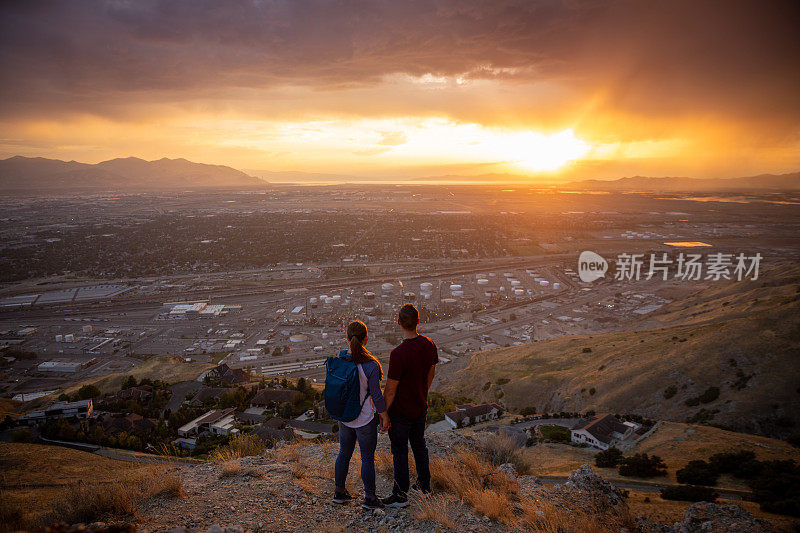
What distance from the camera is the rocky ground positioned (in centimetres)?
385

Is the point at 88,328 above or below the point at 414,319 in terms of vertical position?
below

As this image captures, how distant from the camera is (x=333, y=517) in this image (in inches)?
159

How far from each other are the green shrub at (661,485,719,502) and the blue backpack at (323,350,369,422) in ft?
25.6

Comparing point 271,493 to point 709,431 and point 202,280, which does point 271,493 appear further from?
point 202,280

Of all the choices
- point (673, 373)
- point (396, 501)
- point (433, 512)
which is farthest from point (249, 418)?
point (673, 373)

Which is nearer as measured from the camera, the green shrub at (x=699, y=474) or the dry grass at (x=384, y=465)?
the dry grass at (x=384, y=465)

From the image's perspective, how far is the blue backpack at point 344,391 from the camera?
370 centimetres

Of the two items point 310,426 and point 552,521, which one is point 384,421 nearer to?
point 552,521

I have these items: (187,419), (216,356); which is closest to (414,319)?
(187,419)

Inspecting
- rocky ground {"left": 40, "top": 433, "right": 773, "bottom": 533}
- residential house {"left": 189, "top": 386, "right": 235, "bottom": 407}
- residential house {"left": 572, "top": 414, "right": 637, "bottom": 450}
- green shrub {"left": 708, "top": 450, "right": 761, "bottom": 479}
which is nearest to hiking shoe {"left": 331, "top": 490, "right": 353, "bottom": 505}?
rocky ground {"left": 40, "top": 433, "right": 773, "bottom": 533}

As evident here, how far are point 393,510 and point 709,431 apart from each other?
48.3 ft

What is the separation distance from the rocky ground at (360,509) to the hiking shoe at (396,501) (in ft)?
0.20

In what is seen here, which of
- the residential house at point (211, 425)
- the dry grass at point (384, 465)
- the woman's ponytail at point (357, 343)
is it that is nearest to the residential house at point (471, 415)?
the residential house at point (211, 425)

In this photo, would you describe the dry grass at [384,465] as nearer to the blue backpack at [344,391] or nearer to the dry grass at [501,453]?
the dry grass at [501,453]
